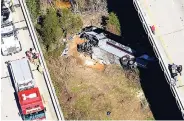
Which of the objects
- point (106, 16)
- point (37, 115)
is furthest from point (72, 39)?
point (37, 115)

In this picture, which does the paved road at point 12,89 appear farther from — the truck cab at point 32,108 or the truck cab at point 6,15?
the truck cab at point 6,15

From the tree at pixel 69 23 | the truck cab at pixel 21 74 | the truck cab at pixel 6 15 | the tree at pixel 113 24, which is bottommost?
the truck cab at pixel 21 74

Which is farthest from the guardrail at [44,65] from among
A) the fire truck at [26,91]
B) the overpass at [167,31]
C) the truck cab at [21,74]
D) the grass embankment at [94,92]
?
the overpass at [167,31]

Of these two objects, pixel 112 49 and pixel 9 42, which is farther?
pixel 112 49

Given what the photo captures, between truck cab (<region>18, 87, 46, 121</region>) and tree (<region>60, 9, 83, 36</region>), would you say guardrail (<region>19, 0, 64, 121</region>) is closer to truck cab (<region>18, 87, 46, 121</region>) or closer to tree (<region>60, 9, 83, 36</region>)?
truck cab (<region>18, 87, 46, 121</region>)

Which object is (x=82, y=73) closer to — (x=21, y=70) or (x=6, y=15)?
(x=21, y=70)

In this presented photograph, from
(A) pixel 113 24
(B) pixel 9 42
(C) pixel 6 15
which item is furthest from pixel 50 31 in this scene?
(A) pixel 113 24

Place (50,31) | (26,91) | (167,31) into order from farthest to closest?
1. (50,31)
2. (167,31)
3. (26,91)

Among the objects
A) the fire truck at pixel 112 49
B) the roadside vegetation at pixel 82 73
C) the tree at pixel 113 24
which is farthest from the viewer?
the tree at pixel 113 24
